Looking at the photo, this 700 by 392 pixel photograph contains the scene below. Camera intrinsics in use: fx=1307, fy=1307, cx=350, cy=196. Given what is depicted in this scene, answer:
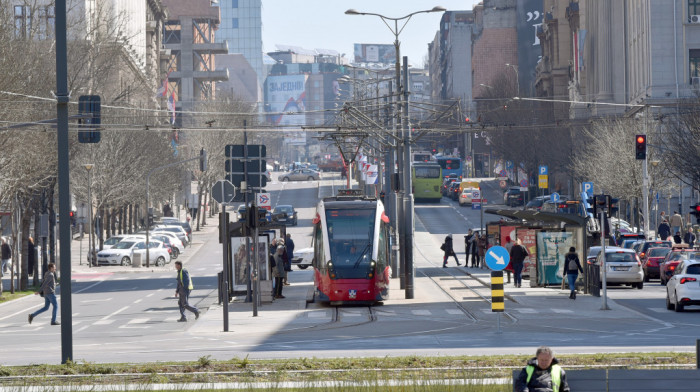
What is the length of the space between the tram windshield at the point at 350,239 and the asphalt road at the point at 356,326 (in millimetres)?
1191

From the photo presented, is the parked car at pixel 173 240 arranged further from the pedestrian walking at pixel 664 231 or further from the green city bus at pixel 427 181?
the green city bus at pixel 427 181

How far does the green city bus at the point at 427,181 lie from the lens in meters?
111

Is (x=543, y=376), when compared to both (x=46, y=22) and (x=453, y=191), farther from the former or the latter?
(x=453, y=191)

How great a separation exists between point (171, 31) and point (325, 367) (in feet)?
504

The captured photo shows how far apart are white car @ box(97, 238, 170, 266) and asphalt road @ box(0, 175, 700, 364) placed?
18.6m

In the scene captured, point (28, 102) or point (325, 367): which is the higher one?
point (28, 102)

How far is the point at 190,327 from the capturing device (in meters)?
31.3

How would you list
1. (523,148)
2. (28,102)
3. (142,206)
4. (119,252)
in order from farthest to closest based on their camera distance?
(523,148), (142,206), (119,252), (28,102)

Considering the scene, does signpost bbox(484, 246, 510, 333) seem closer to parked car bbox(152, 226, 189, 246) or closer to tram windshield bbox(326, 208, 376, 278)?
tram windshield bbox(326, 208, 376, 278)

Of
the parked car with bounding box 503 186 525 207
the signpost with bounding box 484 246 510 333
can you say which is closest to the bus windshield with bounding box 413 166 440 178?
the parked car with bounding box 503 186 525 207

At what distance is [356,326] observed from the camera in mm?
30203

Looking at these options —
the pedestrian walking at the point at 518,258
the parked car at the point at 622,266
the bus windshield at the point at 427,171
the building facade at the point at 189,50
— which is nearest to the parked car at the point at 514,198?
the bus windshield at the point at 427,171

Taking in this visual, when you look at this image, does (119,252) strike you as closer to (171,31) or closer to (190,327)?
(190,327)

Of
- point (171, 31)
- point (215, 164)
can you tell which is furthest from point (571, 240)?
point (171, 31)
